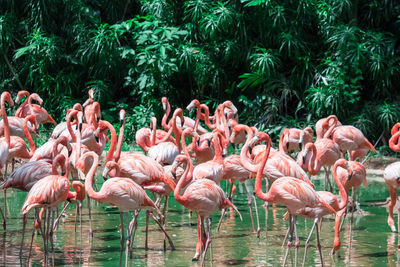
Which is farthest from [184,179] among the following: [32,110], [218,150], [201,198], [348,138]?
[32,110]

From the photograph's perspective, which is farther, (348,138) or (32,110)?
(32,110)

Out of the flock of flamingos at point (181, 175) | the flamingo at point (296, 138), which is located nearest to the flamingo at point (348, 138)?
the flock of flamingos at point (181, 175)

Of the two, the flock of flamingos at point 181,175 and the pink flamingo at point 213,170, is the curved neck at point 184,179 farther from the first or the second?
the pink flamingo at point 213,170

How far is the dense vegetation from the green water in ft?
14.4

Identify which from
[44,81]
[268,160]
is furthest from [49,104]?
[268,160]

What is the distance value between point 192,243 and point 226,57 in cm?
637

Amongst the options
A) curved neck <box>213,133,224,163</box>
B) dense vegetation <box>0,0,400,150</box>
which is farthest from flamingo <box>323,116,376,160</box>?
dense vegetation <box>0,0,400,150</box>

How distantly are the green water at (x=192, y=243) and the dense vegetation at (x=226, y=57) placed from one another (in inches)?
172

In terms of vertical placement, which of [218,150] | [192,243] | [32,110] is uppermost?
[32,110]

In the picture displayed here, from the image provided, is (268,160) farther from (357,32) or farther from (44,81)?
(44,81)

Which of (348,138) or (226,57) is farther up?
(226,57)

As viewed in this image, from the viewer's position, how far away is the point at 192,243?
17.7 ft

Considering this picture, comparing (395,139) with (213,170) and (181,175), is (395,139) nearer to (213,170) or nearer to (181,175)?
(213,170)

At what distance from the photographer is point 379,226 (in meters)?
6.12
